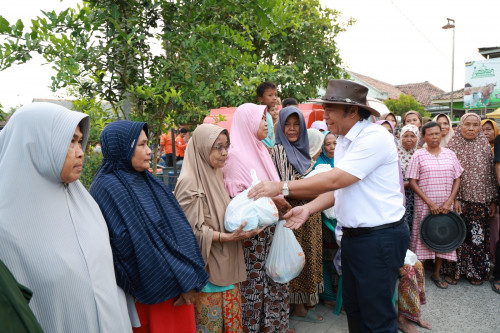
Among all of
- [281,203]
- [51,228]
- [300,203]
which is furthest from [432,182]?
[51,228]

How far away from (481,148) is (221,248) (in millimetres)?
4062

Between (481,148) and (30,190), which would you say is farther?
(481,148)

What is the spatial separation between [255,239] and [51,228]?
67.3 inches

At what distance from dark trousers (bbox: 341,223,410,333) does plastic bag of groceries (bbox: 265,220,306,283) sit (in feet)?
1.93

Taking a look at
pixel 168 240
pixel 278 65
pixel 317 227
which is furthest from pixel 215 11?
pixel 278 65

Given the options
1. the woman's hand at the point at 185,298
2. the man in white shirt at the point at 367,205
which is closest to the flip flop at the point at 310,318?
the man in white shirt at the point at 367,205

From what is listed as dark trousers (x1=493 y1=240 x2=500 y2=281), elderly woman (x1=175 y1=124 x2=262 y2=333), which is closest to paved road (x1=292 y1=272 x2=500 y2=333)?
dark trousers (x1=493 y1=240 x2=500 y2=281)

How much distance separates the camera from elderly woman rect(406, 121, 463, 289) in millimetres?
4508

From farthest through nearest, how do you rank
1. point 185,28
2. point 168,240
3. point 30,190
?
point 185,28 → point 168,240 → point 30,190

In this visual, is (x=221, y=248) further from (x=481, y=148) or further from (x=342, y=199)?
(x=481, y=148)

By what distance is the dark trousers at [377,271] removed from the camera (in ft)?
Result: 7.71

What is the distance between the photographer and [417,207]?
183 inches

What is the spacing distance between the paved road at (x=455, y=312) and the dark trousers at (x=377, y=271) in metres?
1.29

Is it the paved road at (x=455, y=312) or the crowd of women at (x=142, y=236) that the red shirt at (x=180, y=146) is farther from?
the paved road at (x=455, y=312)
